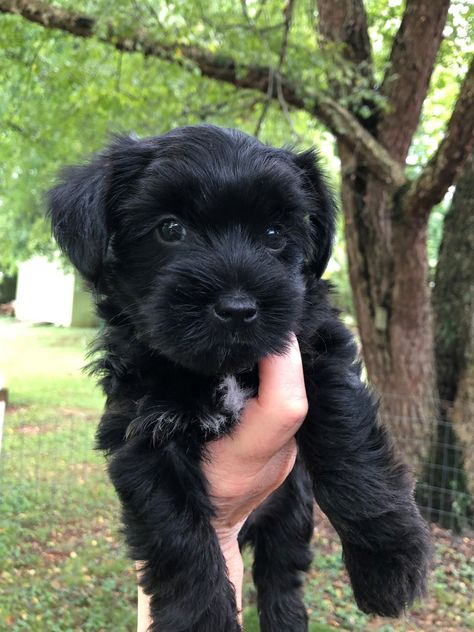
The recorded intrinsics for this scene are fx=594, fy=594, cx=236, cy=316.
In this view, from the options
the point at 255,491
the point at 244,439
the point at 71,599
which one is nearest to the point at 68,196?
the point at 244,439

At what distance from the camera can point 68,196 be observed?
6.25 feet

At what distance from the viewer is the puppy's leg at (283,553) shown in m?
2.41

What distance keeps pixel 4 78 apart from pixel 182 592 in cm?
723

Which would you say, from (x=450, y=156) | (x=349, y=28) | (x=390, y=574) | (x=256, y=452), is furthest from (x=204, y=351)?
(x=349, y=28)

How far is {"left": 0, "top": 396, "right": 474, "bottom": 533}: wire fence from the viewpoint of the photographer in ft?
17.5

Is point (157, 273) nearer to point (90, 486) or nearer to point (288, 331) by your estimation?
point (288, 331)

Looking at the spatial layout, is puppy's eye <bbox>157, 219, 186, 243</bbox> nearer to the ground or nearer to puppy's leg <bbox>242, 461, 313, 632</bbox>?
puppy's leg <bbox>242, 461, 313, 632</bbox>

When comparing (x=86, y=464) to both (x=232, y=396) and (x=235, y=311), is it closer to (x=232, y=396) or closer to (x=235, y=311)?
(x=232, y=396)

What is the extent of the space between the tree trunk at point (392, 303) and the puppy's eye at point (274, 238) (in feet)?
11.2

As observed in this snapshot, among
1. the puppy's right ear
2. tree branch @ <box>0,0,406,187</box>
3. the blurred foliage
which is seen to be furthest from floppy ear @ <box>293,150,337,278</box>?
tree branch @ <box>0,0,406,187</box>

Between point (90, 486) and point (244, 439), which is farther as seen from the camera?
point (90, 486)

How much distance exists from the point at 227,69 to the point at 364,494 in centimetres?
430

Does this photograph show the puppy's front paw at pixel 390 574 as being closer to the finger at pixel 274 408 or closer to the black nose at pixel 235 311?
the finger at pixel 274 408

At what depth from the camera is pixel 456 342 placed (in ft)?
17.7
